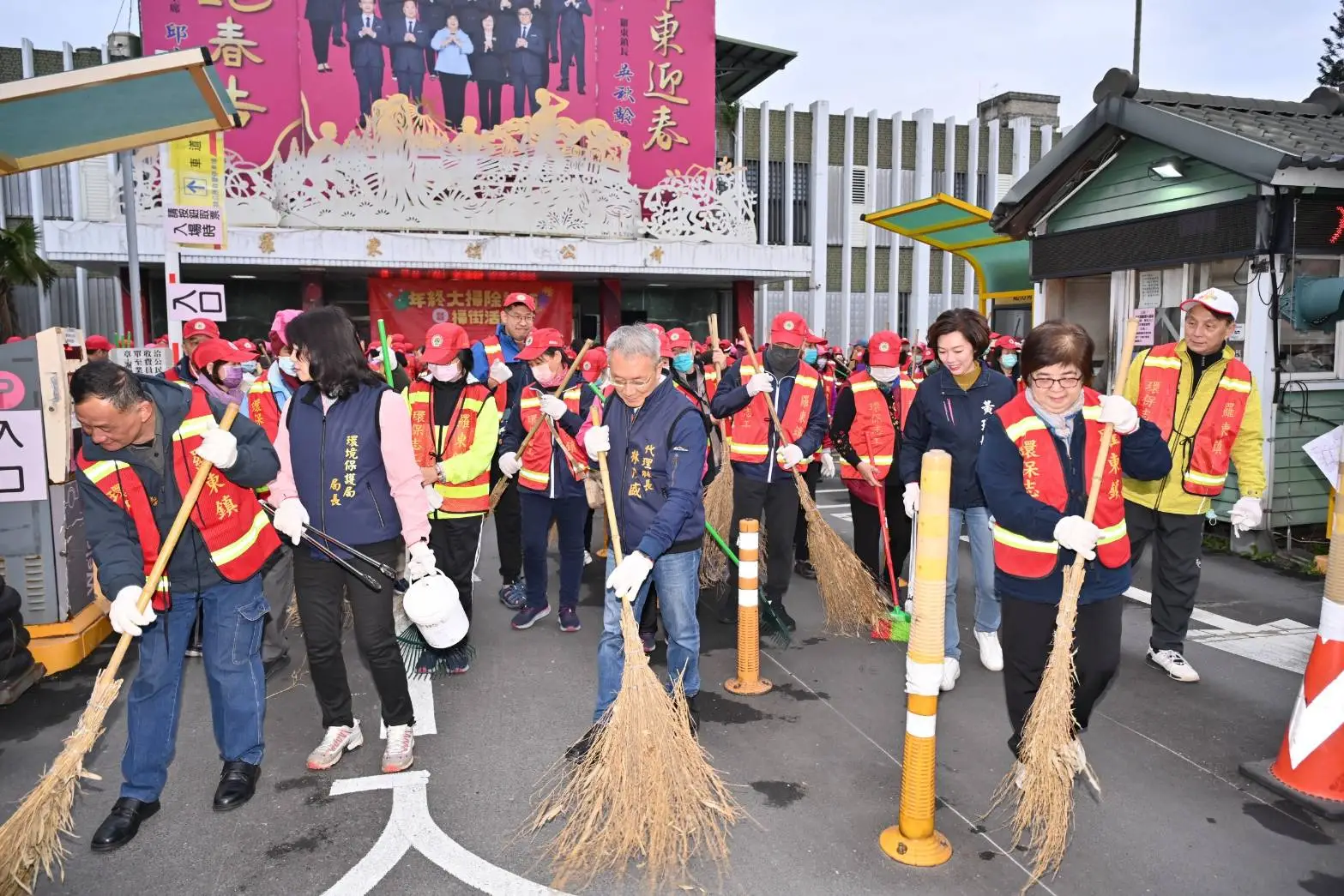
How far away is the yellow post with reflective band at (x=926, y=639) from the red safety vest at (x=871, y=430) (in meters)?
2.98

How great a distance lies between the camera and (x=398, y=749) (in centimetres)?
409

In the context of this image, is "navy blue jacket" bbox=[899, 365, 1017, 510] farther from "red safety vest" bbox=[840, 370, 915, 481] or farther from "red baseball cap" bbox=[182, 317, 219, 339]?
"red baseball cap" bbox=[182, 317, 219, 339]

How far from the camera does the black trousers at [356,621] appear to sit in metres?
3.88

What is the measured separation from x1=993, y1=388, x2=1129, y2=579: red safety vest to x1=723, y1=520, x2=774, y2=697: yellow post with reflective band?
1.67 metres

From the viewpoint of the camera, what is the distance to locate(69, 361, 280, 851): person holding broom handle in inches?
131

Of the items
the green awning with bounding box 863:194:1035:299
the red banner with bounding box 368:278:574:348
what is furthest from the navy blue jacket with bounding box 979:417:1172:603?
the red banner with bounding box 368:278:574:348

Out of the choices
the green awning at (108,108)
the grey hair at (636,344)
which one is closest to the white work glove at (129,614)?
the grey hair at (636,344)

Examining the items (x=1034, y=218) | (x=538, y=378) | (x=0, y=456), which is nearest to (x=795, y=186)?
(x=1034, y=218)

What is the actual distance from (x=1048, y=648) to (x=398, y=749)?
284cm

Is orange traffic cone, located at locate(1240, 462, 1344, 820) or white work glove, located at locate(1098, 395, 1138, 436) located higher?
white work glove, located at locate(1098, 395, 1138, 436)

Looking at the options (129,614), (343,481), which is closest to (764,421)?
(343,481)

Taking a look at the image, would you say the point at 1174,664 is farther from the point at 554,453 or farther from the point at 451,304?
the point at 451,304

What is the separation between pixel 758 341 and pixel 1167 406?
18.5 metres

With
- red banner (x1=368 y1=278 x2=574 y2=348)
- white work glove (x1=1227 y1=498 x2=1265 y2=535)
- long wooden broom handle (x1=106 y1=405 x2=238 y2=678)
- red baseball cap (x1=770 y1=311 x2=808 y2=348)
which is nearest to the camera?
long wooden broom handle (x1=106 y1=405 x2=238 y2=678)
